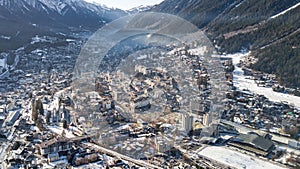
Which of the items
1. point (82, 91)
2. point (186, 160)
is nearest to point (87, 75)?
point (82, 91)

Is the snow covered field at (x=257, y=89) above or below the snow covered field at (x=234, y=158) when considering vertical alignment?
above

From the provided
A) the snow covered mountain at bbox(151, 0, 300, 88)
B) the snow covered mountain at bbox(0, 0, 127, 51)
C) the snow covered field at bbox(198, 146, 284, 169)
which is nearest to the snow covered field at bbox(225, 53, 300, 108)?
the snow covered mountain at bbox(151, 0, 300, 88)

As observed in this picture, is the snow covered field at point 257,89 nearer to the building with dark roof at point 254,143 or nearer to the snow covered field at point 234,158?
the building with dark roof at point 254,143

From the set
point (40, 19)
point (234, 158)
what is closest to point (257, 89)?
point (234, 158)

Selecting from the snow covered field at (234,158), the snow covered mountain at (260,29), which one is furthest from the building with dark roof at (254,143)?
the snow covered mountain at (260,29)

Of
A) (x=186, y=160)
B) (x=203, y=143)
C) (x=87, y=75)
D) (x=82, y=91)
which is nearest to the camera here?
(x=186, y=160)

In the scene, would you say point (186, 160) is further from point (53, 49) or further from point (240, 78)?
point (53, 49)
